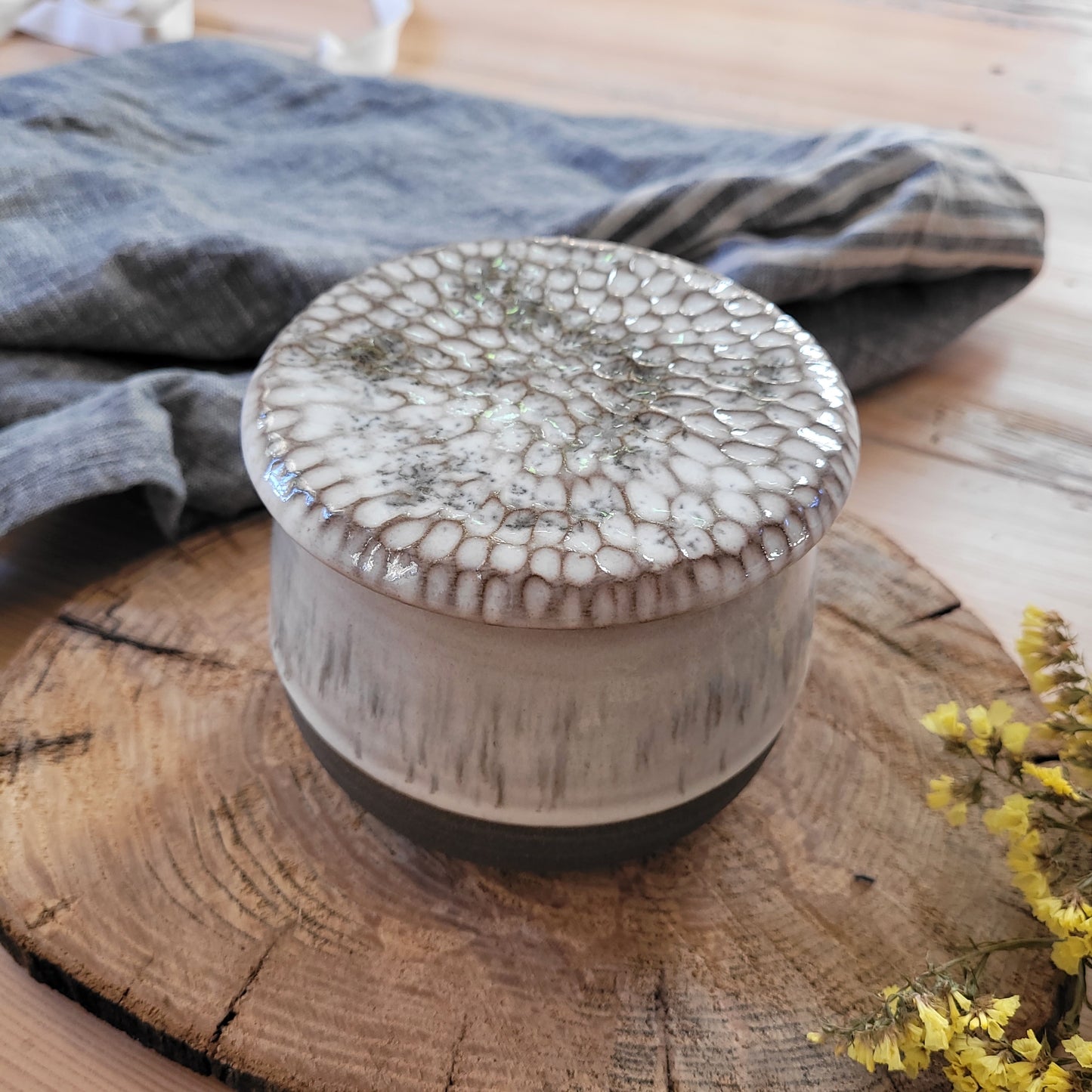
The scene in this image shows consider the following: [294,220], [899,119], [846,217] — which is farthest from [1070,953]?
[899,119]

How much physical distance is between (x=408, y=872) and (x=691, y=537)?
23 cm

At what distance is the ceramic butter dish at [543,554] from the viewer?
41 centimetres

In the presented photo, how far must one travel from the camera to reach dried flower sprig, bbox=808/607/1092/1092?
41cm

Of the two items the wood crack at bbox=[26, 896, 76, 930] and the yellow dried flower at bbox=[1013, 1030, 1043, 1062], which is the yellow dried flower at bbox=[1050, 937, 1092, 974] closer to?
the yellow dried flower at bbox=[1013, 1030, 1043, 1062]

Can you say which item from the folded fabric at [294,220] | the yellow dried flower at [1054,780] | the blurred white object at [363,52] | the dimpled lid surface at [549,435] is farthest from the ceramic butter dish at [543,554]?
the blurred white object at [363,52]

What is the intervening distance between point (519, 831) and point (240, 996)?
0.13m

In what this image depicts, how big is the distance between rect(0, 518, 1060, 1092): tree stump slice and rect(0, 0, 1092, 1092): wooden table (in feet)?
0.16

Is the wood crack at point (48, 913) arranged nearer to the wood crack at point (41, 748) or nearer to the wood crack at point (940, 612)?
the wood crack at point (41, 748)

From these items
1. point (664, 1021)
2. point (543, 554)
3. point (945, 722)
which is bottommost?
point (664, 1021)

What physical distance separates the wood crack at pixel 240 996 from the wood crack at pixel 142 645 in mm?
182

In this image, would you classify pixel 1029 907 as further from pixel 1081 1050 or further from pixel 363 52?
pixel 363 52

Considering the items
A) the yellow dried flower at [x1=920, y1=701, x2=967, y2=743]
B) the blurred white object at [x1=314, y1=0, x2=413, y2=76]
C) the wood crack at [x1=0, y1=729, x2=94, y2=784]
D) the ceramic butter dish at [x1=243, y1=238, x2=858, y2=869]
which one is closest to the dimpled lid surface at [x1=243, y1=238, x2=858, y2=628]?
the ceramic butter dish at [x1=243, y1=238, x2=858, y2=869]

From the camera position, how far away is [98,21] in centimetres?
118

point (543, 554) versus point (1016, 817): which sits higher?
point (543, 554)
